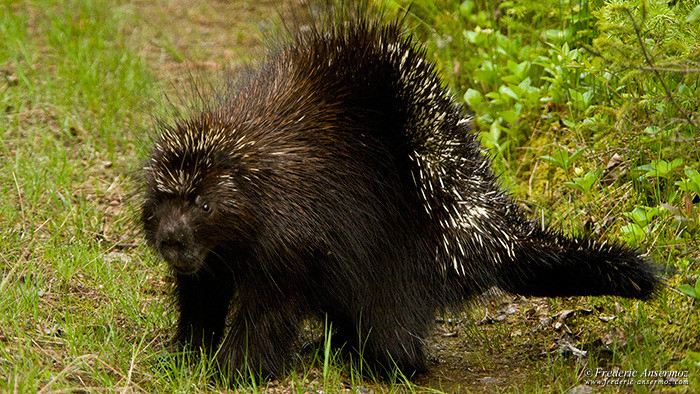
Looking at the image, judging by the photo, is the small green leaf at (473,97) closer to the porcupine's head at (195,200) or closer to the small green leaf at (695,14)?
the small green leaf at (695,14)

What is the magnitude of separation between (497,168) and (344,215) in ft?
7.19

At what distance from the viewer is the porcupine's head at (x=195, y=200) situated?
3979 mm

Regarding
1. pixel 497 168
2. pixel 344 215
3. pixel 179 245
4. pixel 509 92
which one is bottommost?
pixel 179 245

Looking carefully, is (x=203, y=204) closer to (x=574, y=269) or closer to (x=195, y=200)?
(x=195, y=200)

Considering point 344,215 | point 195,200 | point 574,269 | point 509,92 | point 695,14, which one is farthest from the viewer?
point 509,92

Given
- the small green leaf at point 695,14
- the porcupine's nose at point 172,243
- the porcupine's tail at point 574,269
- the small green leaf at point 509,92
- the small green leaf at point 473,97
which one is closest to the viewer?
the small green leaf at point 695,14

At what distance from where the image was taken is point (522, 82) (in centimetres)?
589

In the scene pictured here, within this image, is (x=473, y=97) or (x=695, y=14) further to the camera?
(x=473, y=97)

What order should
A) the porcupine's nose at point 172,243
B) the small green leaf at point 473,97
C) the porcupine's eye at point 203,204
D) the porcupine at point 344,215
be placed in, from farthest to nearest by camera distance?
1. the small green leaf at point 473,97
2. the porcupine at point 344,215
3. the porcupine's eye at point 203,204
4. the porcupine's nose at point 172,243

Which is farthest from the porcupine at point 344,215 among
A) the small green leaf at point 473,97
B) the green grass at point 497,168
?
the small green leaf at point 473,97

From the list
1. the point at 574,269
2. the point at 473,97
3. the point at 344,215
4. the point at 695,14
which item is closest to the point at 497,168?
the point at 473,97

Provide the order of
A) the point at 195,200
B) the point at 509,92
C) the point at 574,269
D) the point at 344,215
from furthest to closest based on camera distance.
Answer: the point at 509,92, the point at 574,269, the point at 344,215, the point at 195,200

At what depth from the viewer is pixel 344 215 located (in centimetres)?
436

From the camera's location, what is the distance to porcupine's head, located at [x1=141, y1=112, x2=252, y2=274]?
157 inches
